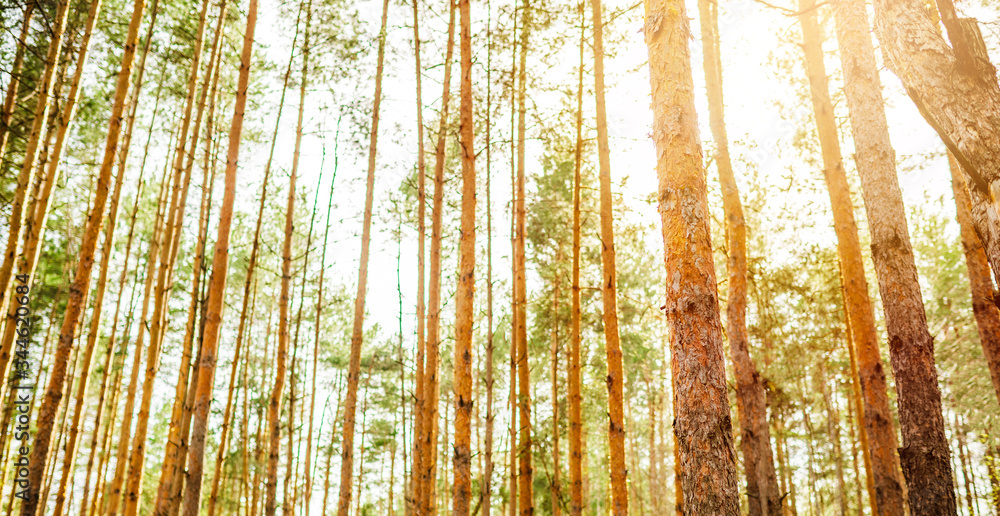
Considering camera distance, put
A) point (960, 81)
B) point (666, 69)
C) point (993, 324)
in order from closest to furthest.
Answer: point (960, 81) → point (666, 69) → point (993, 324)

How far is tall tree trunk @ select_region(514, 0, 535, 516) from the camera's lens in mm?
7984

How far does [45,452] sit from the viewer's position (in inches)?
222

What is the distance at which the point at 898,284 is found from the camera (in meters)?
4.11

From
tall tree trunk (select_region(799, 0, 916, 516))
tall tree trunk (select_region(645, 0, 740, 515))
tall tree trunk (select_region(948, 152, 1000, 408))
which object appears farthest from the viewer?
tall tree trunk (select_region(948, 152, 1000, 408))

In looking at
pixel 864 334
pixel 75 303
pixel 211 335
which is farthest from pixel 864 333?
pixel 75 303

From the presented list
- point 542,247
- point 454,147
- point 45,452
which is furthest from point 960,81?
point 542,247

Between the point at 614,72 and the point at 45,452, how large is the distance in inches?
346

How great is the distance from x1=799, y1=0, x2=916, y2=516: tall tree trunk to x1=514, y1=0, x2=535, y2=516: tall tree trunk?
402 centimetres

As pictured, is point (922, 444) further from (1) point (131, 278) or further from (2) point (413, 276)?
(1) point (131, 278)

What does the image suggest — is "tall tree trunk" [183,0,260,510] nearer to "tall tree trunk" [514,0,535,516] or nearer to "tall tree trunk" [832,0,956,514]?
"tall tree trunk" [514,0,535,516]

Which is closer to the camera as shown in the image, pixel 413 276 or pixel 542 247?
pixel 413 276

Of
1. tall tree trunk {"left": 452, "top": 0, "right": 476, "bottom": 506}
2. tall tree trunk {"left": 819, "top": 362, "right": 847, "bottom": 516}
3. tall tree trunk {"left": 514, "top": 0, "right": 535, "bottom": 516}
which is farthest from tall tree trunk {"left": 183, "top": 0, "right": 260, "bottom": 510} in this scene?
tall tree trunk {"left": 819, "top": 362, "right": 847, "bottom": 516}

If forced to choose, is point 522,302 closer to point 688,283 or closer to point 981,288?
point 688,283

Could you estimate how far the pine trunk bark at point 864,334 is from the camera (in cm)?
539
